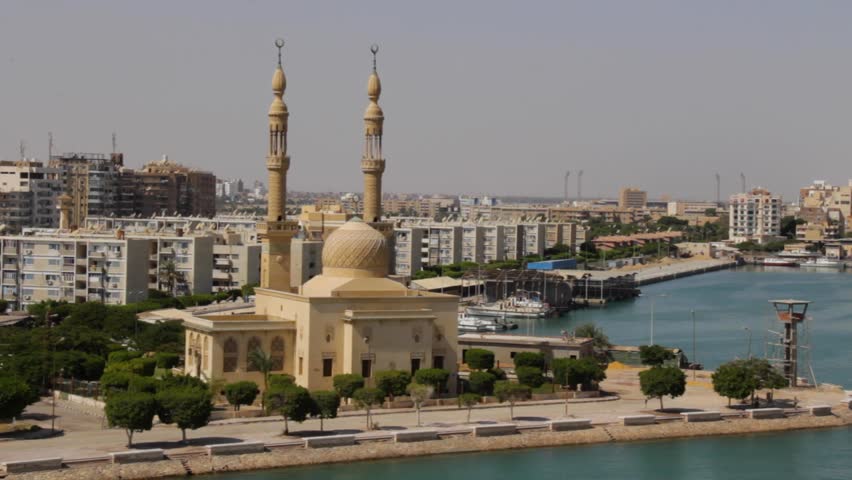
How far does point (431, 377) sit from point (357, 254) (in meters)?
2.56

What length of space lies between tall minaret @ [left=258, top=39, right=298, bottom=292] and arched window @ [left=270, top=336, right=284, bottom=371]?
8.12 feet

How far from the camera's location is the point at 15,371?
72.2 feet

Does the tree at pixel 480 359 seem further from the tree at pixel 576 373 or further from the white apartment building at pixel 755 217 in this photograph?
the white apartment building at pixel 755 217

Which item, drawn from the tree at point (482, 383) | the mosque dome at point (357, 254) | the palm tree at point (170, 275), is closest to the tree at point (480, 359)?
the tree at point (482, 383)

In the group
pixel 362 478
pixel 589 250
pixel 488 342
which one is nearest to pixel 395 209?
pixel 589 250

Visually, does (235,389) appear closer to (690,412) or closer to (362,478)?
(362,478)

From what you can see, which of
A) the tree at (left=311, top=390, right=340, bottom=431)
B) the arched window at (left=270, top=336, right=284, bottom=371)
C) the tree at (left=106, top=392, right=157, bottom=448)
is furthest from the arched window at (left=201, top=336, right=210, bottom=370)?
the tree at (left=106, top=392, right=157, bottom=448)

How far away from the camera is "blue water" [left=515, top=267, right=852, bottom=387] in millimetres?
33378

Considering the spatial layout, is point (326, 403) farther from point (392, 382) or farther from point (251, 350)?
point (251, 350)

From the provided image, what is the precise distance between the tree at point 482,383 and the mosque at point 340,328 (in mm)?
395

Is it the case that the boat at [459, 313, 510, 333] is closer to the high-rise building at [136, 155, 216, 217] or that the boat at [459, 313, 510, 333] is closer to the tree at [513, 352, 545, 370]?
the tree at [513, 352, 545, 370]

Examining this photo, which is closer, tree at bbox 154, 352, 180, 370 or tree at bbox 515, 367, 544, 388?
tree at bbox 515, 367, 544, 388

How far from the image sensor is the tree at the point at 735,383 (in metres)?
22.2

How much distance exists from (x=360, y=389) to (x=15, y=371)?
5779 millimetres
